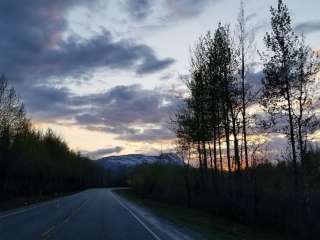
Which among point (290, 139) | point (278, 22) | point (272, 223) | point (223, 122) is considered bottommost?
point (272, 223)

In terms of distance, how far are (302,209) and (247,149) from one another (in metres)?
11.0

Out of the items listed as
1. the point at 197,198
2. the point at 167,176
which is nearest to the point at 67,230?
the point at 197,198

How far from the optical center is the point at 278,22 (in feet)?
87.9

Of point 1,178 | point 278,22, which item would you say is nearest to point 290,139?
point 278,22

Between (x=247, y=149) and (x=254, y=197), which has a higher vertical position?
(x=247, y=149)

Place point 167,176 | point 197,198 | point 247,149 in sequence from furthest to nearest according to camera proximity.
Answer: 1. point 167,176
2. point 197,198
3. point 247,149

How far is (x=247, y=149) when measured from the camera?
33.0 meters

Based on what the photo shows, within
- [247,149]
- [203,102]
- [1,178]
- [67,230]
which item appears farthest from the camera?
[1,178]

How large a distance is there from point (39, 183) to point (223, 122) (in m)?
57.5

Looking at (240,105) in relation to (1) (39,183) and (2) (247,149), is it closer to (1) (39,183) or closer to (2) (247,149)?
(2) (247,149)

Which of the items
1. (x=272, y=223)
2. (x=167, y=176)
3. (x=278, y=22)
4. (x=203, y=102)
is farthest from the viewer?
(x=167, y=176)

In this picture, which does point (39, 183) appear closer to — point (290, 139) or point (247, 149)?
point (247, 149)

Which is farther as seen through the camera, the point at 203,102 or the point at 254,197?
the point at 203,102

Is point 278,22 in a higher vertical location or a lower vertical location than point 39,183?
higher
